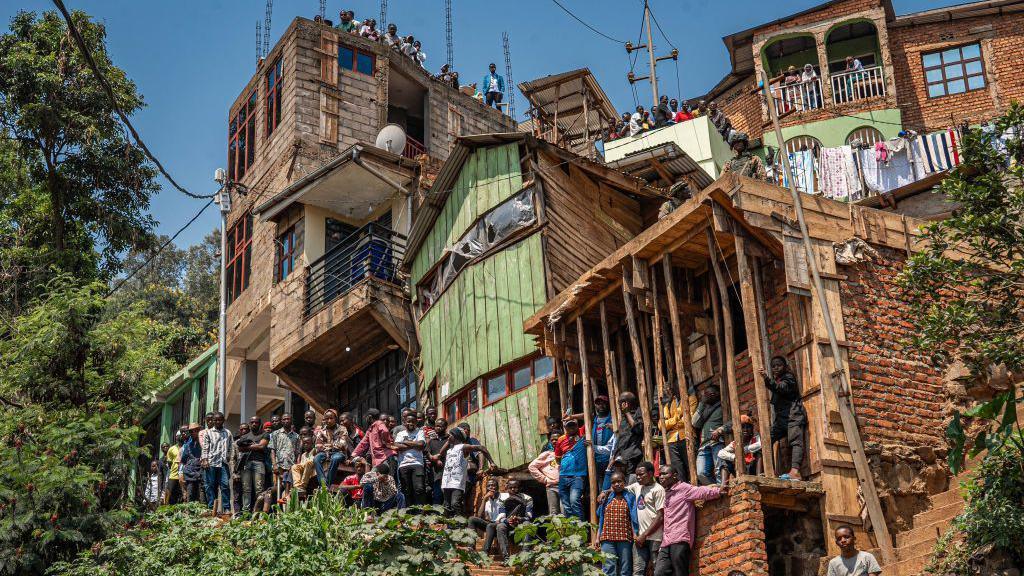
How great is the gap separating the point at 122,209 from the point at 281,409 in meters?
6.97

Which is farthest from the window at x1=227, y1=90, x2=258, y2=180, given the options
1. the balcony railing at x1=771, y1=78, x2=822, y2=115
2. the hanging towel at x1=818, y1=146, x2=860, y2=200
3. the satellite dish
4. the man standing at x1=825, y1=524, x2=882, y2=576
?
the man standing at x1=825, y1=524, x2=882, y2=576

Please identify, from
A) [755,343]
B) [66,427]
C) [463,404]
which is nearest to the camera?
[755,343]

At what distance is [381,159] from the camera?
22172mm

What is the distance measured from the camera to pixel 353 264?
870 inches

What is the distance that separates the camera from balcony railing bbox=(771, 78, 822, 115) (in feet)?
82.8

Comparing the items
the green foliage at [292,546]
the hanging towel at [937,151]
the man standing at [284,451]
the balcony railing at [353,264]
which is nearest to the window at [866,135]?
the hanging towel at [937,151]

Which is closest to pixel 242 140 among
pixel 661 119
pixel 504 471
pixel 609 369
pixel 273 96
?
pixel 273 96

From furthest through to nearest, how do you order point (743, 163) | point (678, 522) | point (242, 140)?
point (242, 140)
point (743, 163)
point (678, 522)

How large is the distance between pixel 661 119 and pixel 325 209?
7703 mm

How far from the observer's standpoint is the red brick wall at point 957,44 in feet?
80.1

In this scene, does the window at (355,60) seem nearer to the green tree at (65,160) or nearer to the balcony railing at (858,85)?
the green tree at (65,160)

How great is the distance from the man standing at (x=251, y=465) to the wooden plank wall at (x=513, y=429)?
3339 mm

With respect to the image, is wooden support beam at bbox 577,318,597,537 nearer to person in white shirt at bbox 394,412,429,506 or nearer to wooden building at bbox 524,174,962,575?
wooden building at bbox 524,174,962,575

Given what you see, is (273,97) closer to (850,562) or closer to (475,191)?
(475,191)
